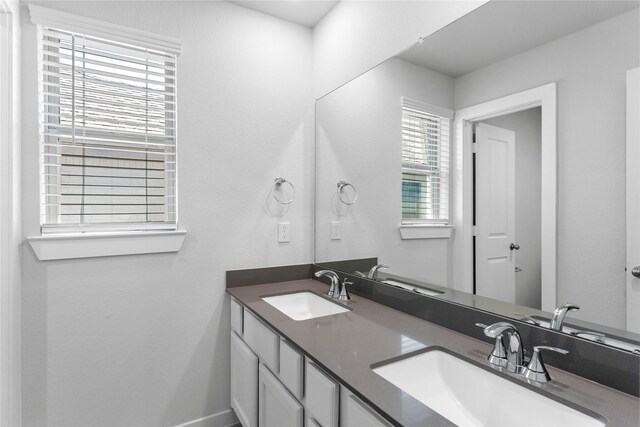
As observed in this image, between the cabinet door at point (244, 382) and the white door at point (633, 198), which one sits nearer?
the white door at point (633, 198)

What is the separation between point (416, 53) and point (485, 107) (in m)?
0.47

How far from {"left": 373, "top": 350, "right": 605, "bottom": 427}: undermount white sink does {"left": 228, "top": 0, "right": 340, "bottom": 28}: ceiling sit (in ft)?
6.39

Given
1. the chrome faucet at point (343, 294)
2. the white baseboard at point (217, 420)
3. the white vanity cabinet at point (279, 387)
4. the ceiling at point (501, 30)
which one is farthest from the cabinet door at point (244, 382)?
the ceiling at point (501, 30)

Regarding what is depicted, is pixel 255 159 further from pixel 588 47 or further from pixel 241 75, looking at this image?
pixel 588 47

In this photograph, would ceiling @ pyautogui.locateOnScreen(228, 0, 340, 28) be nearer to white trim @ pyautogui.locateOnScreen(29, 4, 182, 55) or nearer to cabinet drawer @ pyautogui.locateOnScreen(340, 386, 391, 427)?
white trim @ pyautogui.locateOnScreen(29, 4, 182, 55)

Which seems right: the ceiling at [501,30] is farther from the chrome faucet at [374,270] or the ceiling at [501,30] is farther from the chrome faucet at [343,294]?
the chrome faucet at [343,294]

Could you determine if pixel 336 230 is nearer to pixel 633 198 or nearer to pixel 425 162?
pixel 425 162

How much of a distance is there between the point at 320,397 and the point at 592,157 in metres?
1.04

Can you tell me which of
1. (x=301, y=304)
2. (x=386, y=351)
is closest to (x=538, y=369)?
(x=386, y=351)

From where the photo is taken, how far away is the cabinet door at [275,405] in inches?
48.3

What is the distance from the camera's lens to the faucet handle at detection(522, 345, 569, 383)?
899 mm

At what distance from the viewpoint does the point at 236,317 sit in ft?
6.14

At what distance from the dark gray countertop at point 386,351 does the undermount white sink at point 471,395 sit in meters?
0.02

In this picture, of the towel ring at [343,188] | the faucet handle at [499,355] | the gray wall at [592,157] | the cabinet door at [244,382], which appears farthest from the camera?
the towel ring at [343,188]
